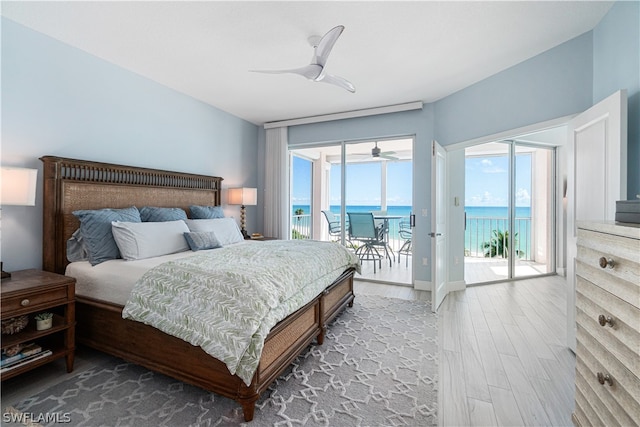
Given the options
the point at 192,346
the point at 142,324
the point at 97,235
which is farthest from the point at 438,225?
the point at 97,235

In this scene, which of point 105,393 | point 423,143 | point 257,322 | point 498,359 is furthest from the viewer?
point 423,143

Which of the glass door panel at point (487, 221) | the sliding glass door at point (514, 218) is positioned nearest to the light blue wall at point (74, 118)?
the sliding glass door at point (514, 218)

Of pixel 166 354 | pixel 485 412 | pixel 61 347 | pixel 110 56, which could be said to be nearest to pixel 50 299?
pixel 61 347

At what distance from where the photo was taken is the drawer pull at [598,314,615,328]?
1096mm

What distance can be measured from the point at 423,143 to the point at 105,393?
4377 millimetres

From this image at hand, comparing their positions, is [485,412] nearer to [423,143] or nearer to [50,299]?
[50,299]

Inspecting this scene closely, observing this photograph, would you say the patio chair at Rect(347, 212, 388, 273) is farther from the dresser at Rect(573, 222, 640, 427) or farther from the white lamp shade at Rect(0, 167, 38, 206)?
the white lamp shade at Rect(0, 167, 38, 206)

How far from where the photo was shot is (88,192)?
2.62 metres

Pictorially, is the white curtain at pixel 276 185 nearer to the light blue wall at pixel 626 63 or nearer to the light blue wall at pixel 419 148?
the light blue wall at pixel 419 148

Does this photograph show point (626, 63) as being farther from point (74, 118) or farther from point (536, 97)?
point (74, 118)

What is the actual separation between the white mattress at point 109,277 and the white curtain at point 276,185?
8.96 ft

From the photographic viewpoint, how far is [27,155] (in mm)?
2285

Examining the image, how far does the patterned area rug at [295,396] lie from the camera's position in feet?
5.20

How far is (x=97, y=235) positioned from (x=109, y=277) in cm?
48
